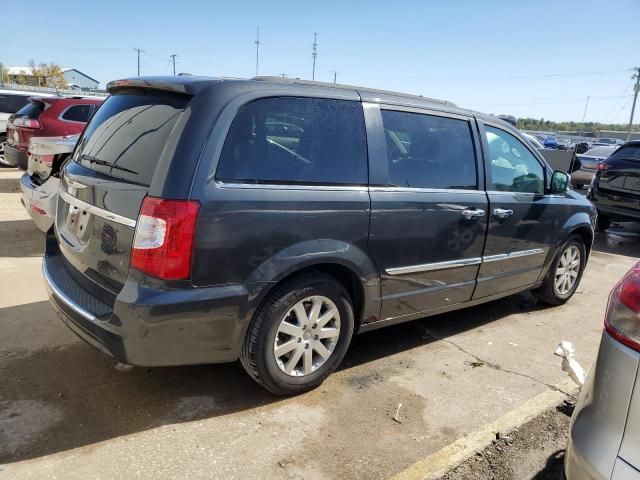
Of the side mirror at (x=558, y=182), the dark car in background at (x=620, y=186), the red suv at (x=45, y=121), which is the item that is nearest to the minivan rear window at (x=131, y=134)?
the side mirror at (x=558, y=182)

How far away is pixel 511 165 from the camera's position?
14.5 ft

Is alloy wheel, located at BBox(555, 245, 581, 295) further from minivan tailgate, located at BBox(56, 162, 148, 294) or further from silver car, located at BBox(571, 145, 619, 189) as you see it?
silver car, located at BBox(571, 145, 619, 189)

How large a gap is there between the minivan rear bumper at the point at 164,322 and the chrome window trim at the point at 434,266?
1114 millimetres

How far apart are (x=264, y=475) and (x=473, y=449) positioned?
1.12 m

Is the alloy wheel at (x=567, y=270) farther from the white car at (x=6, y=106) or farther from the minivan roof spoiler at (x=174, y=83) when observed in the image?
the white car at (x=6, y=106)

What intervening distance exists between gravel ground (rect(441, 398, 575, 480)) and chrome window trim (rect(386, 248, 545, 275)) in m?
1.14

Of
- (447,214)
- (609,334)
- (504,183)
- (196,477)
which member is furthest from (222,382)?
(504,183)

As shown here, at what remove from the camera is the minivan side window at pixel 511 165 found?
4.18 metres

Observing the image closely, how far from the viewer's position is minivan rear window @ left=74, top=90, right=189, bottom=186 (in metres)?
2.76

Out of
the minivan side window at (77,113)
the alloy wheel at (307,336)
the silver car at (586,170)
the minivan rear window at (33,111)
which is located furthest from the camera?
the silver car at (586,170)

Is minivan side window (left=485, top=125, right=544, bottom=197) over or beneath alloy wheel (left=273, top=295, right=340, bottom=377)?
over

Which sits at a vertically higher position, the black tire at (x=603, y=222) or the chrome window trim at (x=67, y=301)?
the chrome window trim at (x=67, y=301)

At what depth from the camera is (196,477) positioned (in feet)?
8.04

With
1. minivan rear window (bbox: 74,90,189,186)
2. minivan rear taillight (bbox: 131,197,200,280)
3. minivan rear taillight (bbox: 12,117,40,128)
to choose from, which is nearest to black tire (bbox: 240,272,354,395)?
minivan rear taillight (bbox: 131,197,200,280)
